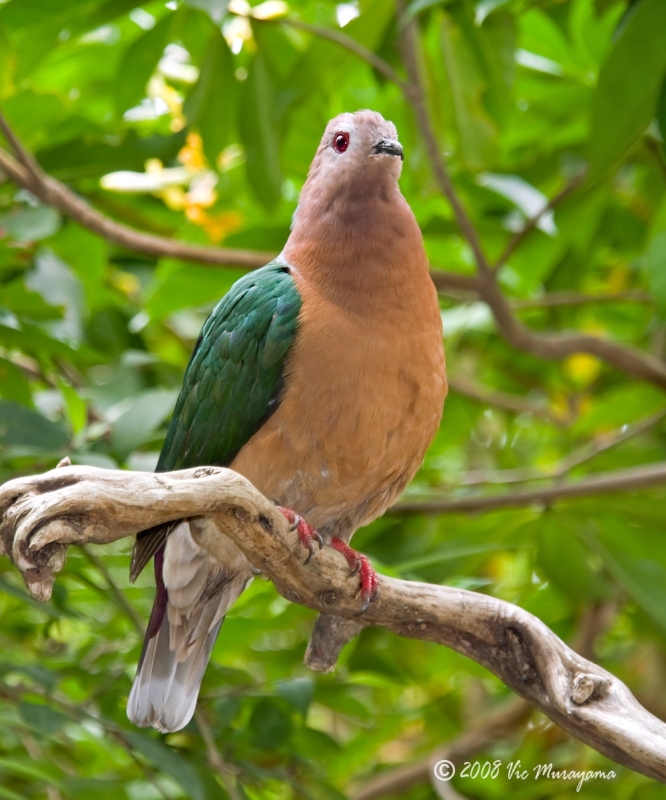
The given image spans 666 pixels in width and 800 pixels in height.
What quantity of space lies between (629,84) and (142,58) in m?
1.52

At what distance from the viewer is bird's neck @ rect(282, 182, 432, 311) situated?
101 inches

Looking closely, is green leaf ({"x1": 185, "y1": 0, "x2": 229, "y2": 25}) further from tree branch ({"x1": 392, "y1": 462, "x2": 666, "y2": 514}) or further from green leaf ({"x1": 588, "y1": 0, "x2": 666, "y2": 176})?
tree branch ({"x1": 392, "y1": 462, "x2": 666, "y2": 514})

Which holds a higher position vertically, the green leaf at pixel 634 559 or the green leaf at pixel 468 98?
the green leaf at pixel 468 98

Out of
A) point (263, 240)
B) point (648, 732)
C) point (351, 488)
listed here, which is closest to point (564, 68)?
point (263, 240)

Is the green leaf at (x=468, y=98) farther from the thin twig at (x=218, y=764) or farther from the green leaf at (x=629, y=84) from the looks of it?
the thin twig at (x=218, y=764)

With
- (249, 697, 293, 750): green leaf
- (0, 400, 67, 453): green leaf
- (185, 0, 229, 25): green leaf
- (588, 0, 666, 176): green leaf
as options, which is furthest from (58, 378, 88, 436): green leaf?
(588, 0, 666, 176): green leaf

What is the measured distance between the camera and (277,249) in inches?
148

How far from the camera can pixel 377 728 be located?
12.8 feet

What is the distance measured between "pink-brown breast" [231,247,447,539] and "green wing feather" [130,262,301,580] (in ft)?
0.12

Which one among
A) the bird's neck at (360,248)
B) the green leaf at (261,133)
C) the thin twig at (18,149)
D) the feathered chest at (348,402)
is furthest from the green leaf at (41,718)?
the green leaf at (261,133)

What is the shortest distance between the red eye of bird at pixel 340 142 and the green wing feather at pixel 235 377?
371mm

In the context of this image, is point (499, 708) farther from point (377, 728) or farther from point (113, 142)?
point (113, 142)

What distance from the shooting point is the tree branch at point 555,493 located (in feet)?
11.0

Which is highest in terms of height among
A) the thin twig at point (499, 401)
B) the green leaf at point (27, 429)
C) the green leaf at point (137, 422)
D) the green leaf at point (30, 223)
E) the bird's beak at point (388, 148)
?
the bird's beak at point (388, 148)
